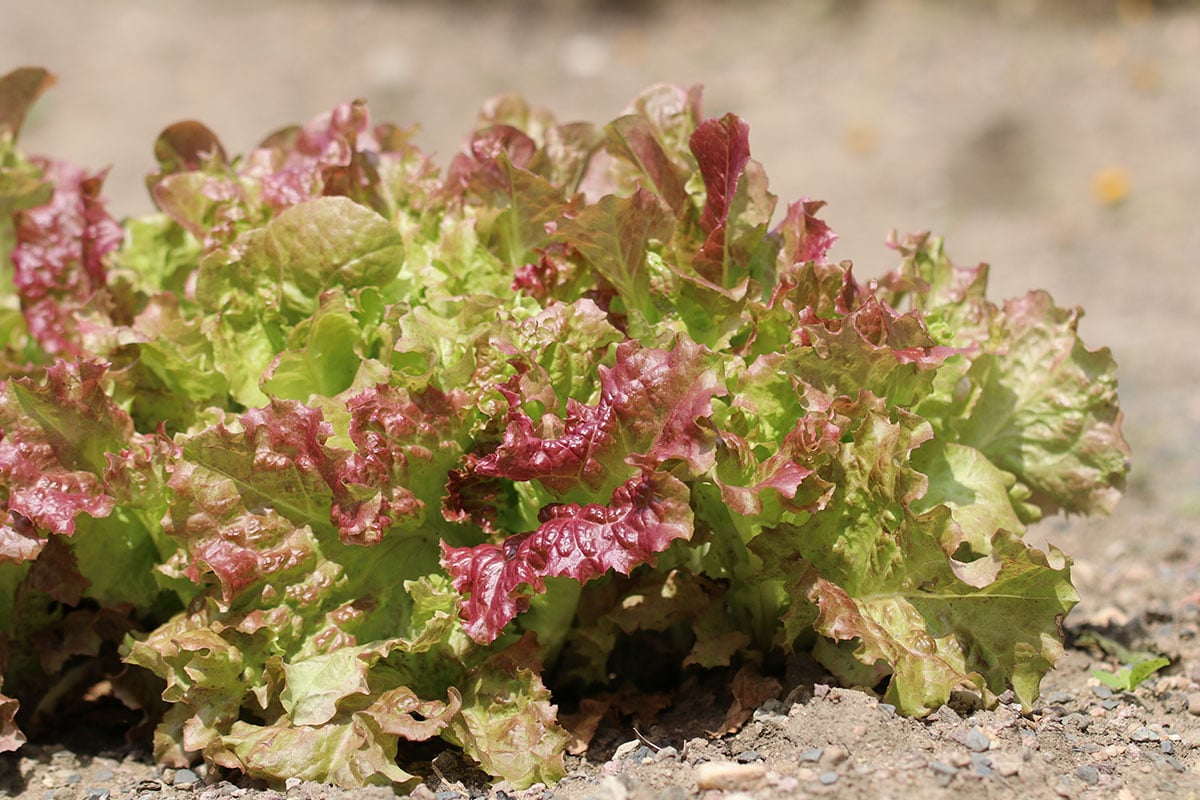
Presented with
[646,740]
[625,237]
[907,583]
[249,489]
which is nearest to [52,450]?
[249,489]

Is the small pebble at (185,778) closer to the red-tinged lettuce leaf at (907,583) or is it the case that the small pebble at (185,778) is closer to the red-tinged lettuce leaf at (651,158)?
the red-tinged lettuce leaf at (907,583)

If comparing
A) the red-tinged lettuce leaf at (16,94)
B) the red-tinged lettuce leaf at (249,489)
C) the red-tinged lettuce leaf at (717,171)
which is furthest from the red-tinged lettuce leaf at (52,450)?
the red-tinged lettuce leaf at (717,171)

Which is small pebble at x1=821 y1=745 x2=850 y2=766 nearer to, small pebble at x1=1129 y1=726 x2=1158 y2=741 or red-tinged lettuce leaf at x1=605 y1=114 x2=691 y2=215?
small pebble at x1=1129 y1=726 x2=1158 y2=741

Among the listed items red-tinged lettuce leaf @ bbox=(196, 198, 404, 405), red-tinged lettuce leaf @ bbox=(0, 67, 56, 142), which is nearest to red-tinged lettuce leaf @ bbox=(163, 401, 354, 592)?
red-tinged lettuce leaf @ bbox=(196, 198, 404, 405)

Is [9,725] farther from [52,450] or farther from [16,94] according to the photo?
[16,94]

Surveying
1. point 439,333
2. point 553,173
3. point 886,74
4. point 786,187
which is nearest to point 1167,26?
point 886,74

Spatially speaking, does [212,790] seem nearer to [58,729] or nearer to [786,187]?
[58,729]
